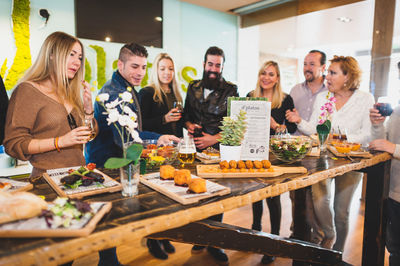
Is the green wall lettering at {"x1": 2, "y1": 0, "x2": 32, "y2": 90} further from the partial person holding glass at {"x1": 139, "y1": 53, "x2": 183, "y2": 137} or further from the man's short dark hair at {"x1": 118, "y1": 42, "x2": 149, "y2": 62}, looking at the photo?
the man's short dark hair at {"x1": 118, "y1": 42, "x2": 149, "y2": 62}

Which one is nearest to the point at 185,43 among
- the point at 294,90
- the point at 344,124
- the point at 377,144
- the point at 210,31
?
the point at 210,31

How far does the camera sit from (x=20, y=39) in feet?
11.8

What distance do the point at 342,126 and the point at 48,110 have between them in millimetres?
2249

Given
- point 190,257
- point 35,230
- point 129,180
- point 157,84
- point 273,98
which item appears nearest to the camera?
point 35,230

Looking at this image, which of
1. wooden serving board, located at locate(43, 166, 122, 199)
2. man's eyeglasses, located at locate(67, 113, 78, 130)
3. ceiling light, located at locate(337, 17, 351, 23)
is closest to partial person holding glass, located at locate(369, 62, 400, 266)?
wooden serving board, located at locate(43, 166, 122, 199)

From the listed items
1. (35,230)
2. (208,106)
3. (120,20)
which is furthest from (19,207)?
(120,20)

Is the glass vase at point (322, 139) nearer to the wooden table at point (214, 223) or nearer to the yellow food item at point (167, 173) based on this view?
the wooden table at point (214, 223)

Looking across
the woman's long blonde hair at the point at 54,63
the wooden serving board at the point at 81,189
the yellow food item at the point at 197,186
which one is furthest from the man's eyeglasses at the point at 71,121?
the yellow food item at the point at 197,186

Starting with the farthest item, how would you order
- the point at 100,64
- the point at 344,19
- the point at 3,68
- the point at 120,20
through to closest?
the point at 344,19
the point at 120,20
the point at 100,64
the point at 3,68

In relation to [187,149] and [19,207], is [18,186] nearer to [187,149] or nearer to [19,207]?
[19,207]

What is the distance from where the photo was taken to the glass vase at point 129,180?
1141 millimetres

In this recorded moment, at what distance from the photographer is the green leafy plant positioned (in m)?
1.56

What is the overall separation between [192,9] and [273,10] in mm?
1492

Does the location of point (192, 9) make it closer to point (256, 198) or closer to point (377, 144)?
point (377, 144)
